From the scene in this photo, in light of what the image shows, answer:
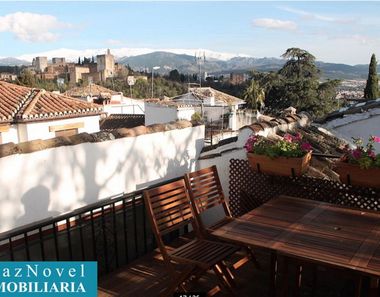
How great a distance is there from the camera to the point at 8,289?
2393 mm

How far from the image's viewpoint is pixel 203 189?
353cm

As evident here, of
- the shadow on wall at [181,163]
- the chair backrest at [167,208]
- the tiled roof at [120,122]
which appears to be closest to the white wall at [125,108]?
the tiled roof at [120,122]

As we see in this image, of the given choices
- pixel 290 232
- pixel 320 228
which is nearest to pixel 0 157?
pixel 290 232

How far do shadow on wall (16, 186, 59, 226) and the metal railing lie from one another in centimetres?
13

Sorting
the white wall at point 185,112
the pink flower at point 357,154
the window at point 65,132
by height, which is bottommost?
the white wall at point 185,112

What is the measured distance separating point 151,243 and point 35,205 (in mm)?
1399

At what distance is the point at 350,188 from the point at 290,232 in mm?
1322

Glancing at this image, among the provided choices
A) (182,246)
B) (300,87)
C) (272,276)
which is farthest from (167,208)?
(300,87)

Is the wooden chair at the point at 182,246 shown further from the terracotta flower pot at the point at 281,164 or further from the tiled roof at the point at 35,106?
the tiled roof at the point at 35,106

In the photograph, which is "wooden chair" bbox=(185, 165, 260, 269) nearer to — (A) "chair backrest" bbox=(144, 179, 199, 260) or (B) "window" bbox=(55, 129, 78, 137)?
(A) "chair backrest" bbox=(144, 179, 199, 260)

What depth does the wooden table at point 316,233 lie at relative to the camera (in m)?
2.23

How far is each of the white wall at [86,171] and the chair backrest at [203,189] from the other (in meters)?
0.95

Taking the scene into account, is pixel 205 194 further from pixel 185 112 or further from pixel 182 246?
pixel 185 112

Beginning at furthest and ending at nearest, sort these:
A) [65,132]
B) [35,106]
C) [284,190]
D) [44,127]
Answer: [65,132] → [44,127] → [35,106] → [284,190]
